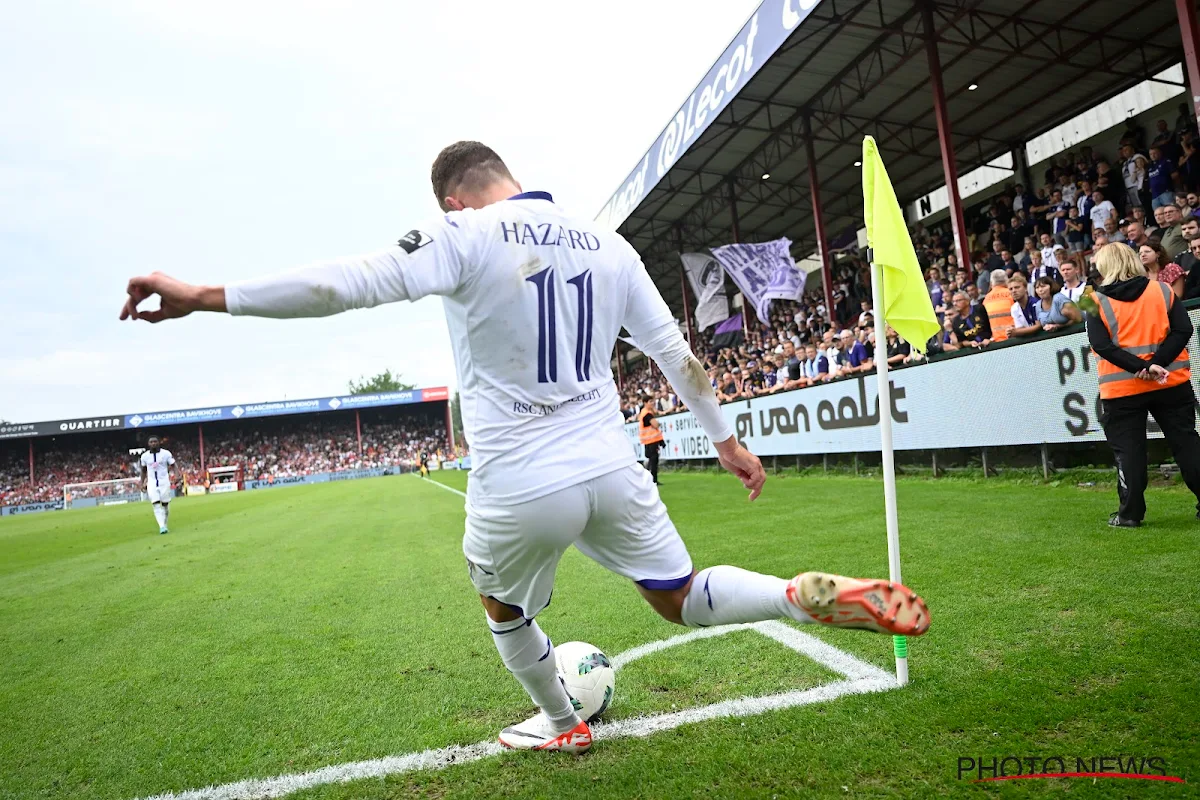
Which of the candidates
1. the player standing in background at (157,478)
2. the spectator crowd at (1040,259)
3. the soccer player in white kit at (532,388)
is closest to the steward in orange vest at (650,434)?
the spectator crowd at (1040,259)

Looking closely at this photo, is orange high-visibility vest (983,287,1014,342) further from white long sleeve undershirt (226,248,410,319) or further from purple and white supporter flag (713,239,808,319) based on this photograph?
white long sleeve undershirt (226,248,410,319)

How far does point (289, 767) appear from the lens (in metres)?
2.78

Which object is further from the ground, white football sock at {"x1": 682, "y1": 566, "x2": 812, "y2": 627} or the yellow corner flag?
the yellow corner flag

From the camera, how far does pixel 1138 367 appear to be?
5066 millimetres

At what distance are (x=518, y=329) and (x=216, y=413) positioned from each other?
2465 inches

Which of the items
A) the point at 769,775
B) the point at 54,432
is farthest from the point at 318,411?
the point at 769,775

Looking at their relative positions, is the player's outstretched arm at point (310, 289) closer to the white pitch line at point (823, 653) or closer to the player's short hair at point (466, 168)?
the player's short hair at point (466, 168)

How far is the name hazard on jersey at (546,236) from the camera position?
217cm

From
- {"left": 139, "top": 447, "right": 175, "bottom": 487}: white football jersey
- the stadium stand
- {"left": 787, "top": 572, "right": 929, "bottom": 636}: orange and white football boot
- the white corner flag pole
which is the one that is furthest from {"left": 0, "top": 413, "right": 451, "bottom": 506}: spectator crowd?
{"left": 787, "top": 572, "right": 929, "bottom": 636}: orange and white football boot

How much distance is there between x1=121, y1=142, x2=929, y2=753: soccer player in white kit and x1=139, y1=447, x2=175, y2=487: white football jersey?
15971 mm

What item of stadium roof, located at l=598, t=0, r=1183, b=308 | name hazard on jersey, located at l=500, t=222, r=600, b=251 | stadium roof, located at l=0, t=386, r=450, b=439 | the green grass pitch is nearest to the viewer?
name hazard on jersey, located at l=500, t=222, r=600, b=251

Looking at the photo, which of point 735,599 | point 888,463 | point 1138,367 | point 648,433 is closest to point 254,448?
point 648,433

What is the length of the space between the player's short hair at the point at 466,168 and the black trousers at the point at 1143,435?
5.19 metres

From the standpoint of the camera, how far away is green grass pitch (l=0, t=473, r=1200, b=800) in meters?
2.40
